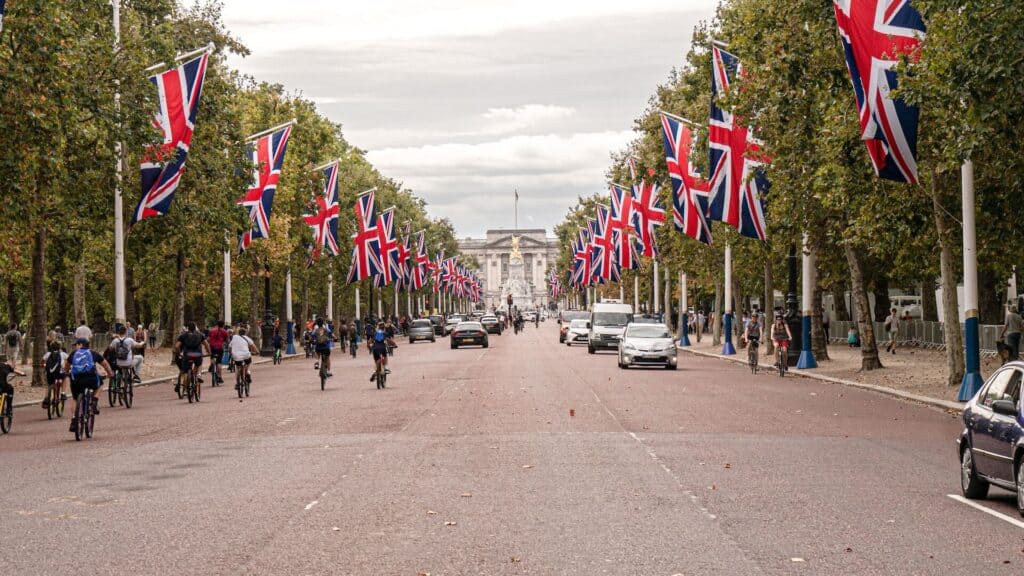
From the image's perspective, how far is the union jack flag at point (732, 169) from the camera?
36.3 m

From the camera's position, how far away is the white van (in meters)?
58.4

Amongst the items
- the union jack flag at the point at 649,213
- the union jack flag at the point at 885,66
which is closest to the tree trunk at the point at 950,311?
the union jack flag at the point at 885,66

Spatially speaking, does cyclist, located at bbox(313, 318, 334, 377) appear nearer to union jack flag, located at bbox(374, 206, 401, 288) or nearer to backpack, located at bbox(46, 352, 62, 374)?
backpack, located at bbox(46, 352, 62, 374)

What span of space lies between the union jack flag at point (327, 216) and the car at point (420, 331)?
2436 cm

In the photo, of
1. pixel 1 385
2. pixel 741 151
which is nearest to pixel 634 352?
pixel 741 151

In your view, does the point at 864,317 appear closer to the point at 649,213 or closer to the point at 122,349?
the point at 649,213

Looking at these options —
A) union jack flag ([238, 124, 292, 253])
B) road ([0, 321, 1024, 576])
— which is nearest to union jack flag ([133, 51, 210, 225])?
road ([0, 321, 1024, 576])

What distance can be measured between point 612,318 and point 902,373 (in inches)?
939

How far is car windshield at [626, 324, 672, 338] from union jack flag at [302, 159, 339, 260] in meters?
21.1

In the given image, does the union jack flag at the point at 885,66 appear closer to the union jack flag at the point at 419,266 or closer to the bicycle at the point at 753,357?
the bicycle at the point at 753,357

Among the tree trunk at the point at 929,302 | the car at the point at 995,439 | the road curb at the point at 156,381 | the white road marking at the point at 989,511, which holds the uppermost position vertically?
the tree trunk at the point at 929,302

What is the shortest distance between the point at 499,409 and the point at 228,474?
10150 millimetres

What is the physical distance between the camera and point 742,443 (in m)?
18.2

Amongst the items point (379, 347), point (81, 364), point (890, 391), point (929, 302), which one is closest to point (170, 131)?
point (379, 347)
